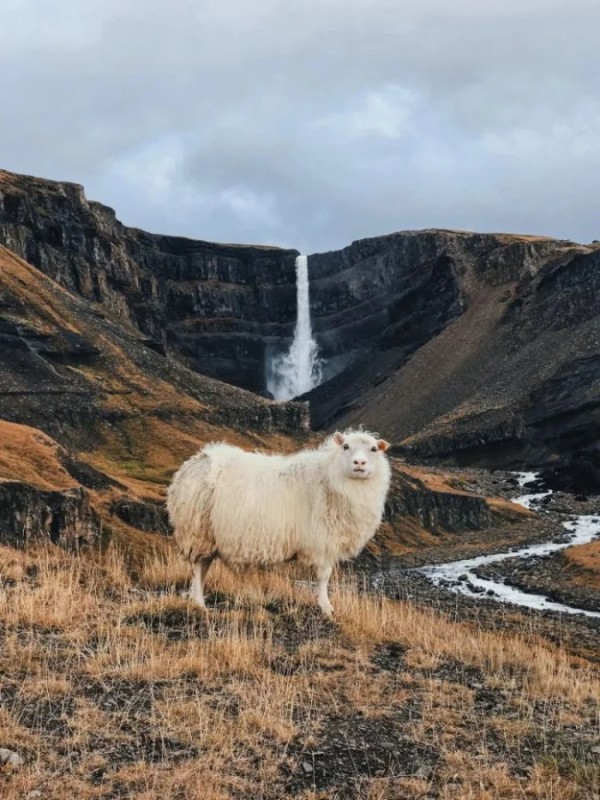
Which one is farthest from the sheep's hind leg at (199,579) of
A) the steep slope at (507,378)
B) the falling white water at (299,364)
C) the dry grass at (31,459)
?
the falling white water at (299,364)

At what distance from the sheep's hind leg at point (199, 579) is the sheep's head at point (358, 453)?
2.64m

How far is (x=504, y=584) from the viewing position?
3991 cm

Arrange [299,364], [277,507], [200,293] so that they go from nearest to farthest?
[277,507] → [200,293] → [299,364]

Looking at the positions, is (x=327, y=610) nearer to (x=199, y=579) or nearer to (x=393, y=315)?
(x=199, y=579)

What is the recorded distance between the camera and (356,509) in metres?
12.1

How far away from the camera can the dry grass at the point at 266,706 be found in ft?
18.5

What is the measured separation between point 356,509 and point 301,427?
55.2 m

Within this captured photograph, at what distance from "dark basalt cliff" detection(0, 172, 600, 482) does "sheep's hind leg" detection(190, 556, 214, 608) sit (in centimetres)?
7412

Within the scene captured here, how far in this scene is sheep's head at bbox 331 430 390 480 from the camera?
39.1 feet

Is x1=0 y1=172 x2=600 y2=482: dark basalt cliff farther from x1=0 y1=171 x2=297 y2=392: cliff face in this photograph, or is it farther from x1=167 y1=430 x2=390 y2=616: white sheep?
x1=167 y1=430 x2=390 y2=616: white sheep

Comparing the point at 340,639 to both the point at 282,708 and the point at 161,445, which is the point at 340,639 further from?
the point at 161,445

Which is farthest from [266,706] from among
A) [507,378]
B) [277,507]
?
[507,378]

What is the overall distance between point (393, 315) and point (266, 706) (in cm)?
16855

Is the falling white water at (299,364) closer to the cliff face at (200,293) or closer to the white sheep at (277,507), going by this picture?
the cliff face at (200,293)
